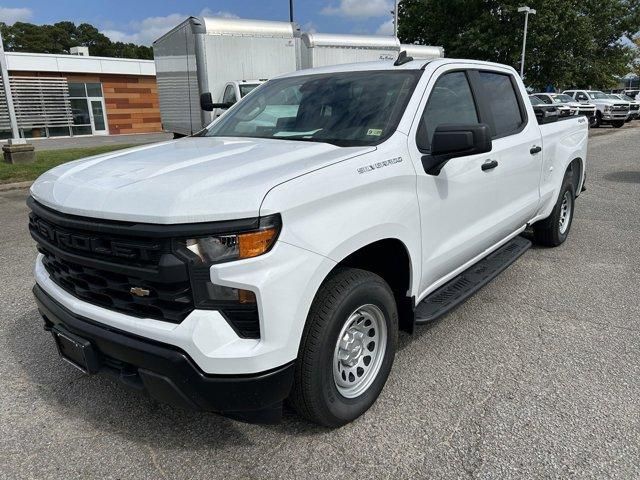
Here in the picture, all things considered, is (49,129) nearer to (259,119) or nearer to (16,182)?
(16,182)

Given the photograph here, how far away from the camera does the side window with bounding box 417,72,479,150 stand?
3.12m

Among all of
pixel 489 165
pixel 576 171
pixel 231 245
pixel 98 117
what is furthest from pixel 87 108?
pixel 231 245

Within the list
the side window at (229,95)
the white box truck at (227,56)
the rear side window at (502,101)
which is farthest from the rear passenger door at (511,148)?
the side window at (229,95)

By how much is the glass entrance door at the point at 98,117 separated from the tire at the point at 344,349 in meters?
31.1

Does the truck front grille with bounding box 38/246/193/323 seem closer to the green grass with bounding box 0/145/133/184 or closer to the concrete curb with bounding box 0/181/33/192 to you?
the concrete curb with bounding box 0/181/33/192

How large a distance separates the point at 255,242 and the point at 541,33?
3707 centimetres

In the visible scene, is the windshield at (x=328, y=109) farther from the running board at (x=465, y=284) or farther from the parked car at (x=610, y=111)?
the parked car at (x=610, y=111)

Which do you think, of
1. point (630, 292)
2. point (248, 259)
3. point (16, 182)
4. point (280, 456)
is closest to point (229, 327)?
point (248, 259)

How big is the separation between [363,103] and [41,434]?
8.48ft

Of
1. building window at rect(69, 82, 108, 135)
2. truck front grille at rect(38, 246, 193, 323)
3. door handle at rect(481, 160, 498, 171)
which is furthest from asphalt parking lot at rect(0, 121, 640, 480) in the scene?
building window at rect(69, 82, 108, 135)

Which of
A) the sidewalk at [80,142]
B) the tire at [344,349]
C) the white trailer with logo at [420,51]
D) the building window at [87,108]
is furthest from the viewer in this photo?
the building window at [87,108]

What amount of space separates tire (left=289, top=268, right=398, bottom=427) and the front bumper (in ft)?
0.52

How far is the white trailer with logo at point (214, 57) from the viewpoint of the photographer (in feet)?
39.9

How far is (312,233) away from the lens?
7.33 ft
